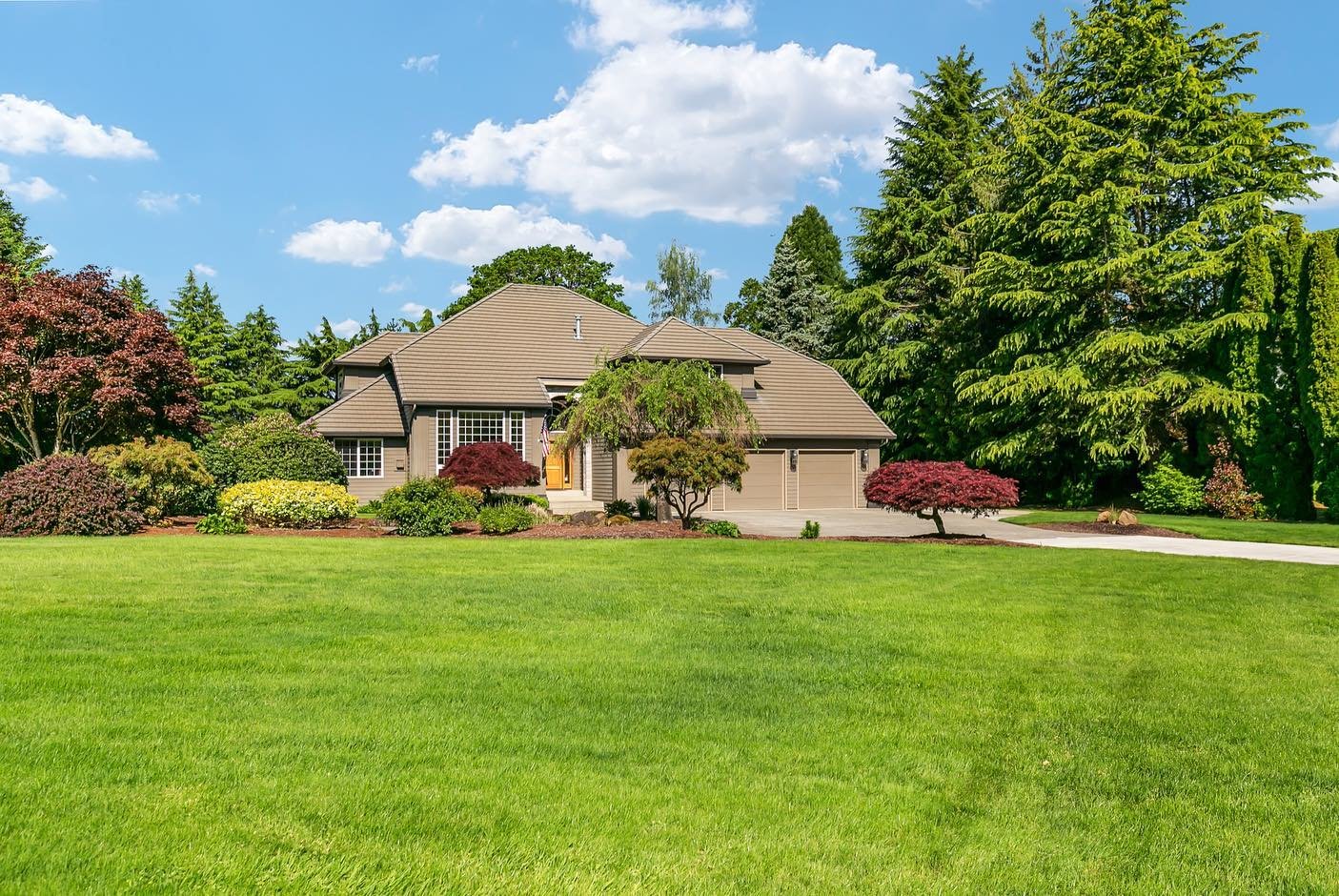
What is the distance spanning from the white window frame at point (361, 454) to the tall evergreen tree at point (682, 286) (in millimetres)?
27352

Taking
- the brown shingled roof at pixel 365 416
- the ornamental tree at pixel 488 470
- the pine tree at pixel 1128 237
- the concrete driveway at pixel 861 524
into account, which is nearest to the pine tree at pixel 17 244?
the brown shingled roof at pixel 365 416

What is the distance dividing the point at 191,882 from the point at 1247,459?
85.3 feet

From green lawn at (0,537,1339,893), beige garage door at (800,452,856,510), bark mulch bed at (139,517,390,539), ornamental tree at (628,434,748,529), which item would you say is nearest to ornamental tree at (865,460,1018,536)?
ornamental tree at (628,434,748,529)

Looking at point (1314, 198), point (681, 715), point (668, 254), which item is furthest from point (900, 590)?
point (668, 254)

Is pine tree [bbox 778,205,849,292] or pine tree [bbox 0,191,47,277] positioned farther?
pine tree [bbox 778,205,849,292]

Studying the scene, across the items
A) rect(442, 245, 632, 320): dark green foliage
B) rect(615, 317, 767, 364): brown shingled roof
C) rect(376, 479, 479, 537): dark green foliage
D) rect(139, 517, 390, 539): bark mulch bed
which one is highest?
rect(442, 245, 632, 320): dark green foliage

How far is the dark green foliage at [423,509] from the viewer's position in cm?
1714

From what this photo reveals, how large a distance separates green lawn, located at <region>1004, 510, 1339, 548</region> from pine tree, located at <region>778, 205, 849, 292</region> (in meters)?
29.1

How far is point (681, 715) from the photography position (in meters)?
5.51

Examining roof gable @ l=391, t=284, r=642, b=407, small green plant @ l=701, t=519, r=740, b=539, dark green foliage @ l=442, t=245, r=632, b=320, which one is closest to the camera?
small green plant @ l=701, t=519, r=740, b=539

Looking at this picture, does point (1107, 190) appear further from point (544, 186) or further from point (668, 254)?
point (668, 254)

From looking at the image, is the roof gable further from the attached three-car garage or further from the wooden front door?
the attached three-car garage

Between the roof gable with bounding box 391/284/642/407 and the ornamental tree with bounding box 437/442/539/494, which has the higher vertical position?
the roof gable with bounding box 391/284/642/407

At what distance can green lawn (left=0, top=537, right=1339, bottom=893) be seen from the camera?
3.55 m
